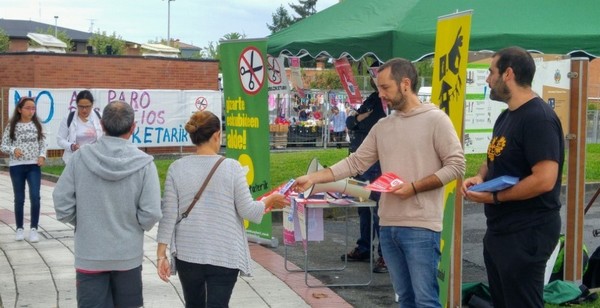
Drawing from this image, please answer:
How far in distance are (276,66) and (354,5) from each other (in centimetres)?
138

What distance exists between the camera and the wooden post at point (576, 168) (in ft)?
22.8

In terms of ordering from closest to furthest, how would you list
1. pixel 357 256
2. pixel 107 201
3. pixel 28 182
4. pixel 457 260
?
pixel 107 201 < pixel 457 260 < pixel 357 256 < pixel 28 182

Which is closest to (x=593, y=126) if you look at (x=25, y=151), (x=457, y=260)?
(x=25, y=151)

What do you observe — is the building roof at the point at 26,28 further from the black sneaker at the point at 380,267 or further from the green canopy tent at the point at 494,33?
the black sneaker at the point at 380,267

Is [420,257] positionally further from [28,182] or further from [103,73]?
[103,73]

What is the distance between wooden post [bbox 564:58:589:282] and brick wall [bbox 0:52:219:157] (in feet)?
59.9

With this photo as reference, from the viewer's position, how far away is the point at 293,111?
1238 inches

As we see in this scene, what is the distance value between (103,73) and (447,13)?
62.2ft

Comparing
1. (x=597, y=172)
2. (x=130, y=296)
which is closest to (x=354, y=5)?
(x=130, y=296)

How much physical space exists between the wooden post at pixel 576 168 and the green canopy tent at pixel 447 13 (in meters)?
0.25

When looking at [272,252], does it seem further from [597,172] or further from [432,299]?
[597,172]

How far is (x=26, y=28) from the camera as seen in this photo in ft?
253

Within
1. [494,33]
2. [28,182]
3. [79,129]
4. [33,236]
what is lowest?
[33,236]

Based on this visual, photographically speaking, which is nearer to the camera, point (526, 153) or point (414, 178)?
point (526, 153)
